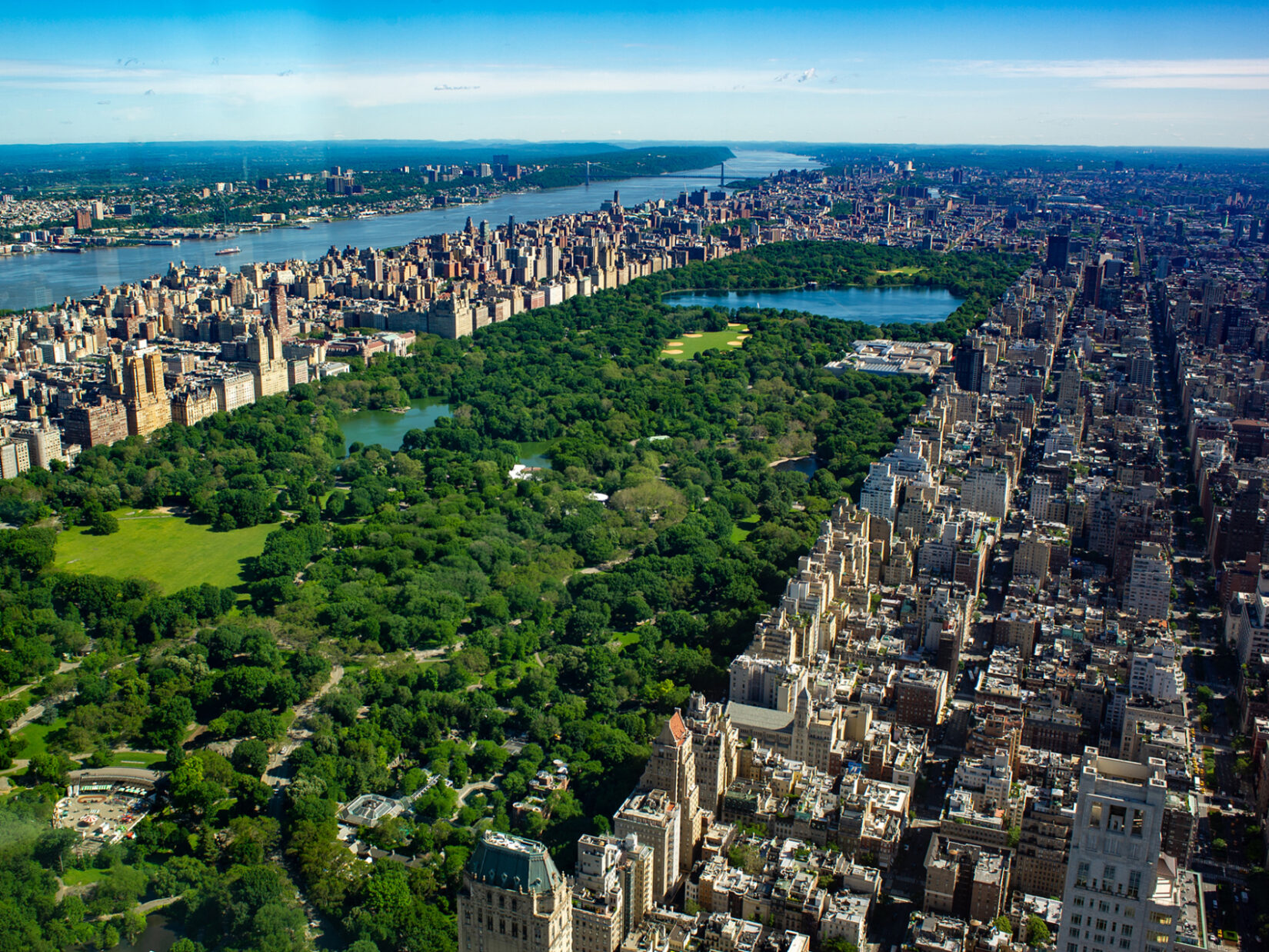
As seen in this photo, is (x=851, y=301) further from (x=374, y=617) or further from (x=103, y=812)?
(x=103, y=812)

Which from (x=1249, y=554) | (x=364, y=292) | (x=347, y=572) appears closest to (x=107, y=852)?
(x=347, y=572)

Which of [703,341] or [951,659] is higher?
[703,341]

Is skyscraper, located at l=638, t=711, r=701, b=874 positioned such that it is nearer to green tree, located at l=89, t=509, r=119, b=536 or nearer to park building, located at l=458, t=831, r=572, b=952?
park building, located at l=458, t=831, r=572, b=952

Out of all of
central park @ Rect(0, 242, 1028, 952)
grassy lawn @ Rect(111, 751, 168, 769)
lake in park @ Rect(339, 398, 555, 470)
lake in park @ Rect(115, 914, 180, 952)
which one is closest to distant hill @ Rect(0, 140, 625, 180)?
central park @ Rect(0, 242, 1028, 952)

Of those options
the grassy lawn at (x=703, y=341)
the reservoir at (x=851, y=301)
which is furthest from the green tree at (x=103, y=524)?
the reservoir at (x=851, y=301)

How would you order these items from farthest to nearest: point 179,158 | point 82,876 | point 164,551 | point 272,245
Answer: point 272,245 < point 179,158 < point 164,551 < point 82,876

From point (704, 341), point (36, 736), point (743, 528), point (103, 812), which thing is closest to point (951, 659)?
point (743, 528)

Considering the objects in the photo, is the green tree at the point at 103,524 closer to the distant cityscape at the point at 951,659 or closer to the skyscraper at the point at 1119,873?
the distant cityscape at the point at 951,659
